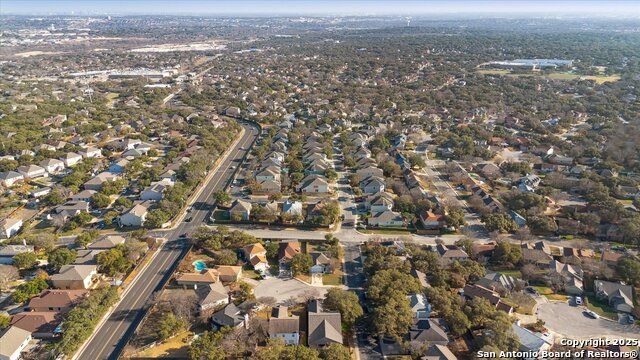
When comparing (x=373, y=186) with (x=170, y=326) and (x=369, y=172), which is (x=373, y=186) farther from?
(x=170, y=326)

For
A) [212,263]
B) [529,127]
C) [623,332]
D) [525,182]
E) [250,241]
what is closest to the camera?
[623,332]

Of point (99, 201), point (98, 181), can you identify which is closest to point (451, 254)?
point (99, 201)

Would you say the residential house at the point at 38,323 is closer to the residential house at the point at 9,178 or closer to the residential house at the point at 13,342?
the residential house at the point at 13,342

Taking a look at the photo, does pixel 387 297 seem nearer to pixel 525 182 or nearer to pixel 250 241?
pixel 250 241

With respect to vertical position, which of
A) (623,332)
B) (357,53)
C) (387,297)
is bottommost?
(623,332)

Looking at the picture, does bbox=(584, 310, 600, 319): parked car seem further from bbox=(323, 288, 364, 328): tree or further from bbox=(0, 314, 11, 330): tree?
bbox=(0, 314, 11, 330): tree

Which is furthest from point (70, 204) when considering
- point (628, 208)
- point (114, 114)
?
point (628, 208)
